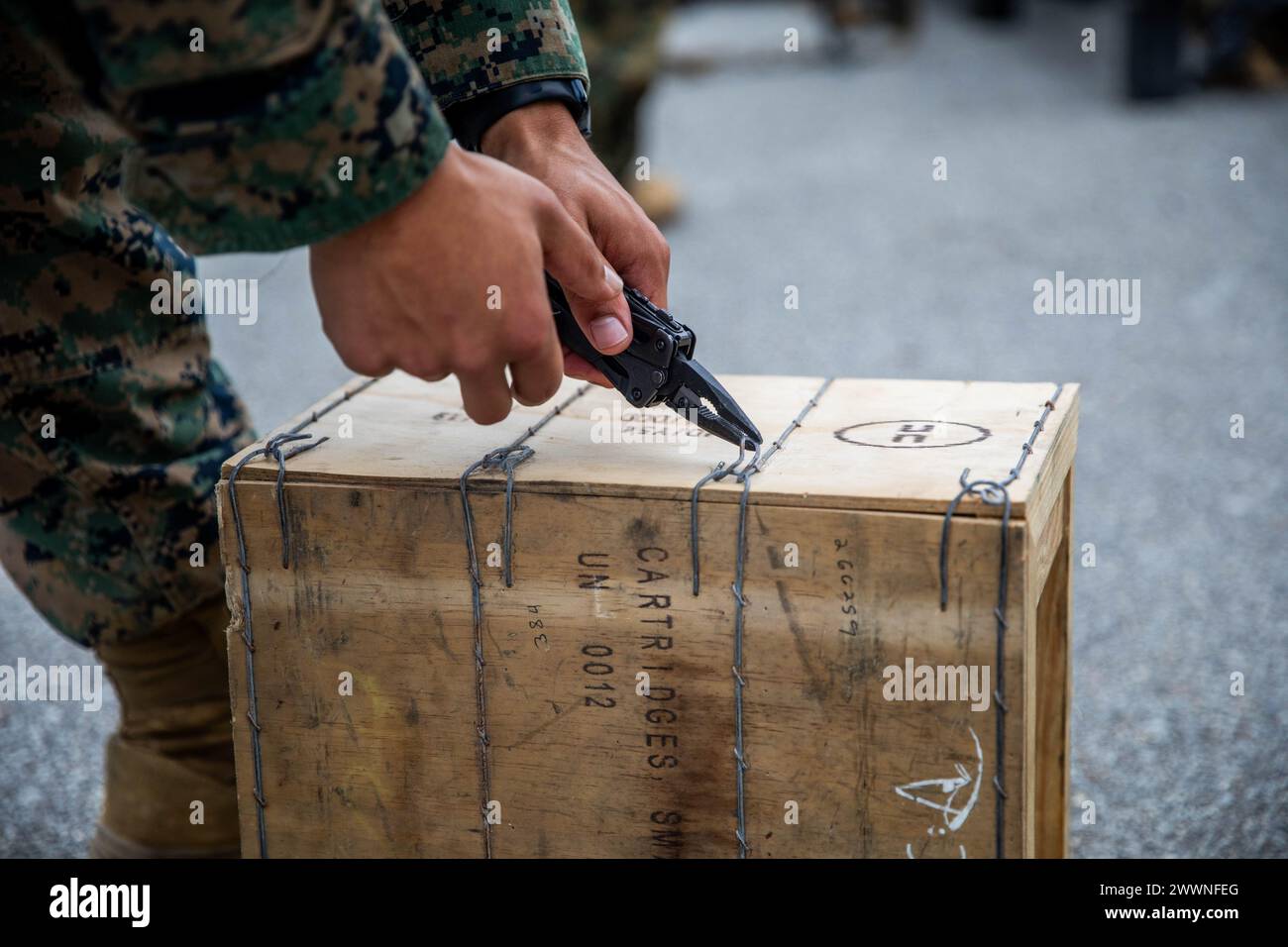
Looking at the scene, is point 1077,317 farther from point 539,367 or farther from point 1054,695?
point 539,367

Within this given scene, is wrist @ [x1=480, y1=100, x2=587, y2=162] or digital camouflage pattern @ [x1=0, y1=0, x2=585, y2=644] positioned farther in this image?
wrist @ [x1=480, y1=100, x2=587, y2=162]

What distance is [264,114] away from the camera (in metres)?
0.71

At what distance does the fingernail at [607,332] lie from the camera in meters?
0.90

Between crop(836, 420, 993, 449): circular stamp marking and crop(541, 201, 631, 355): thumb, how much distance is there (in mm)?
184

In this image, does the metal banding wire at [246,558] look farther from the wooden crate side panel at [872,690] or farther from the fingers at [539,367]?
the wooden crate side panel at [872,690]

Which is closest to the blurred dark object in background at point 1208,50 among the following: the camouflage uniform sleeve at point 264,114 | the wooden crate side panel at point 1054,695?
the wooden crate side panel at point 1054,695

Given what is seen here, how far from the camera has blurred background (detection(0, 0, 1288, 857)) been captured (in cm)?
148

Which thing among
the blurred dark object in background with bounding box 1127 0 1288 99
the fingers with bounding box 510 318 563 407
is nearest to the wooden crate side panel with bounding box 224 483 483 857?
the fingers with bounding box 510 318 563 407

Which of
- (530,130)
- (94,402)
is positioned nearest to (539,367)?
(530,130)

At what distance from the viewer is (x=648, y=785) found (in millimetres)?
926

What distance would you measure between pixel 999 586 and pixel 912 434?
0.18 metres

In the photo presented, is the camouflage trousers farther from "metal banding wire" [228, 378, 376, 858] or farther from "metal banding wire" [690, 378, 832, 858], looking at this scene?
"metal banding wire" [690, 378, 832, 858]

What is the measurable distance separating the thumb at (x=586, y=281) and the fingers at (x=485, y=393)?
0.25ft

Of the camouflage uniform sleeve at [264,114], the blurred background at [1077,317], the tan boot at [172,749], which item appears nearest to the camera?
the camouflage uniform sleeve at [264,114]
